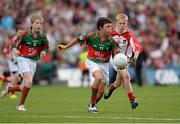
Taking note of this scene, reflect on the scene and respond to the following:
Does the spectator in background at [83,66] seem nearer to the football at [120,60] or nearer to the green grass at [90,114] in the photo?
the green grass at [90,114]

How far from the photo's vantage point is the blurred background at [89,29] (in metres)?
36.4

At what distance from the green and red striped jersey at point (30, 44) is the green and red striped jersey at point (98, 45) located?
4.44 feet

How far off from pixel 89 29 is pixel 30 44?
65.3 ft

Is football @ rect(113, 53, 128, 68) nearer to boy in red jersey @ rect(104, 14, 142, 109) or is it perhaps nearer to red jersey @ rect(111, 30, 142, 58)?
boy in red jersey @ rect(104, 14, 142, 109)

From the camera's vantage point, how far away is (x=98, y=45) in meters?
17.5

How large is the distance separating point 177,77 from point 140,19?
4461 mm

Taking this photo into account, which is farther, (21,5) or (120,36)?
(21,5)

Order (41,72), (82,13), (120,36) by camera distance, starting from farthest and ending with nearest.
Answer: (82,13) → (41,72) → (120,36)

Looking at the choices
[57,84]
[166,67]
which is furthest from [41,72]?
[166,67]

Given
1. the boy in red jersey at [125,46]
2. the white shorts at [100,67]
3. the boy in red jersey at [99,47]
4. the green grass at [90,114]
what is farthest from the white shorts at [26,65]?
the boy in red jersey at [125,46]

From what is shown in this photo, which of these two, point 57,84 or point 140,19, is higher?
point 140,19

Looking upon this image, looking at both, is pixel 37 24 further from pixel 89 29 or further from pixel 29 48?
pixel 89 29

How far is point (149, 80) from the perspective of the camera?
37594 millimetres

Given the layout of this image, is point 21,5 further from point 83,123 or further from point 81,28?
point 83,123
